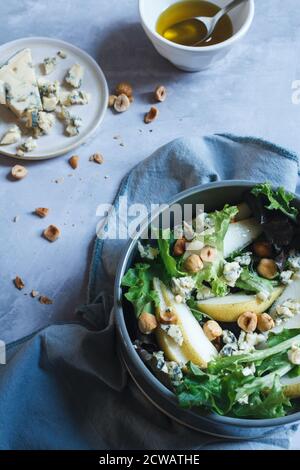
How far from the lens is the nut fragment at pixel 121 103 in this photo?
1.15 metres

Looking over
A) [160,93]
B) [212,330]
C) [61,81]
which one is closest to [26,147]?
[61,81]

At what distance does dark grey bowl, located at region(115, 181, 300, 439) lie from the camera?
827 millimetres

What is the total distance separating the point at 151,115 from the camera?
1148mm

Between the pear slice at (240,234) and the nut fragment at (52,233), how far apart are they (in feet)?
0.99

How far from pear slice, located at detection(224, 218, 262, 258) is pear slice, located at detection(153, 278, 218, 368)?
0.11 metres

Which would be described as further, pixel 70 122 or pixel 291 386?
pixel 70 122

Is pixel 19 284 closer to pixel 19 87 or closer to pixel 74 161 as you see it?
pixel 74 161

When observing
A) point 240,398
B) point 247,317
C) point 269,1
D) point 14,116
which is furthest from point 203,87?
point 240,398

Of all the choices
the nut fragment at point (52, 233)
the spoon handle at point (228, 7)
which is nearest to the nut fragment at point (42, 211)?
the nut fragment at point (52, 233)

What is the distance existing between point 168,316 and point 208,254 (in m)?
0.11

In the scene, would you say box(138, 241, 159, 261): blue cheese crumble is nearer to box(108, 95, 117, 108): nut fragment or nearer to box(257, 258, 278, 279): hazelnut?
box(257, 258, 278, 279): hazelnut

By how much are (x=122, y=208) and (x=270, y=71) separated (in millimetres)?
394

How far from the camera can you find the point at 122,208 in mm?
1090

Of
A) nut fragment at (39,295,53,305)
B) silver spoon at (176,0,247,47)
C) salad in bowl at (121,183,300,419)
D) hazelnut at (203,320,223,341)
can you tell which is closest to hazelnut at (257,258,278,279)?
salad in bowl at (121,183,300,419)
